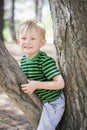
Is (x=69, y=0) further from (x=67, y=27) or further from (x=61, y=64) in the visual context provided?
(x=61, y=64)

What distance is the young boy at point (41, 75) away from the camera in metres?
2.78

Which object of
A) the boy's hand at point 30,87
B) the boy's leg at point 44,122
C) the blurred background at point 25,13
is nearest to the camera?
the boy's hand at point 30,87

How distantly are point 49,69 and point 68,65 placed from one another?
0.31 meters

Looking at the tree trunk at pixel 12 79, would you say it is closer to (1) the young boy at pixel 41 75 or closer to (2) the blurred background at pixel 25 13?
(1) the young boy at pixel 41 75

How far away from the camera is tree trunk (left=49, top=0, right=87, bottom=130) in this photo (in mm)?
2926

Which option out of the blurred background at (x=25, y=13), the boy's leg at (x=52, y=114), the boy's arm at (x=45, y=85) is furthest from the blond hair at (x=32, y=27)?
the blurred background at (x=25, y=13)

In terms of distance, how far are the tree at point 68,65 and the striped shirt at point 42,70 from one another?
0.07 metres

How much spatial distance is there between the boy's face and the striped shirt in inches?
2.9

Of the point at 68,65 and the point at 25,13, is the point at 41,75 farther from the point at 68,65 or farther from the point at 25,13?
the point at 25,13

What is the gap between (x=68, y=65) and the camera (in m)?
3.04

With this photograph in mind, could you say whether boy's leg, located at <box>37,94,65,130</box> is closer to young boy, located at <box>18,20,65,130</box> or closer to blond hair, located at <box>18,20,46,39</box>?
young boy, located at <box>18,20,65,130</box>

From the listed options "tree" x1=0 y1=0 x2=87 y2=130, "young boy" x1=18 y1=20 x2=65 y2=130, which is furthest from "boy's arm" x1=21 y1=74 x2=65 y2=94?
"tree" x1=0 y1=0 x2=87 y2=130

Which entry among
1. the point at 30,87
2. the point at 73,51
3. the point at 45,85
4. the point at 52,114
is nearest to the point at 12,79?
the point at 30,87

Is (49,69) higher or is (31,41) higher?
(31,41)
